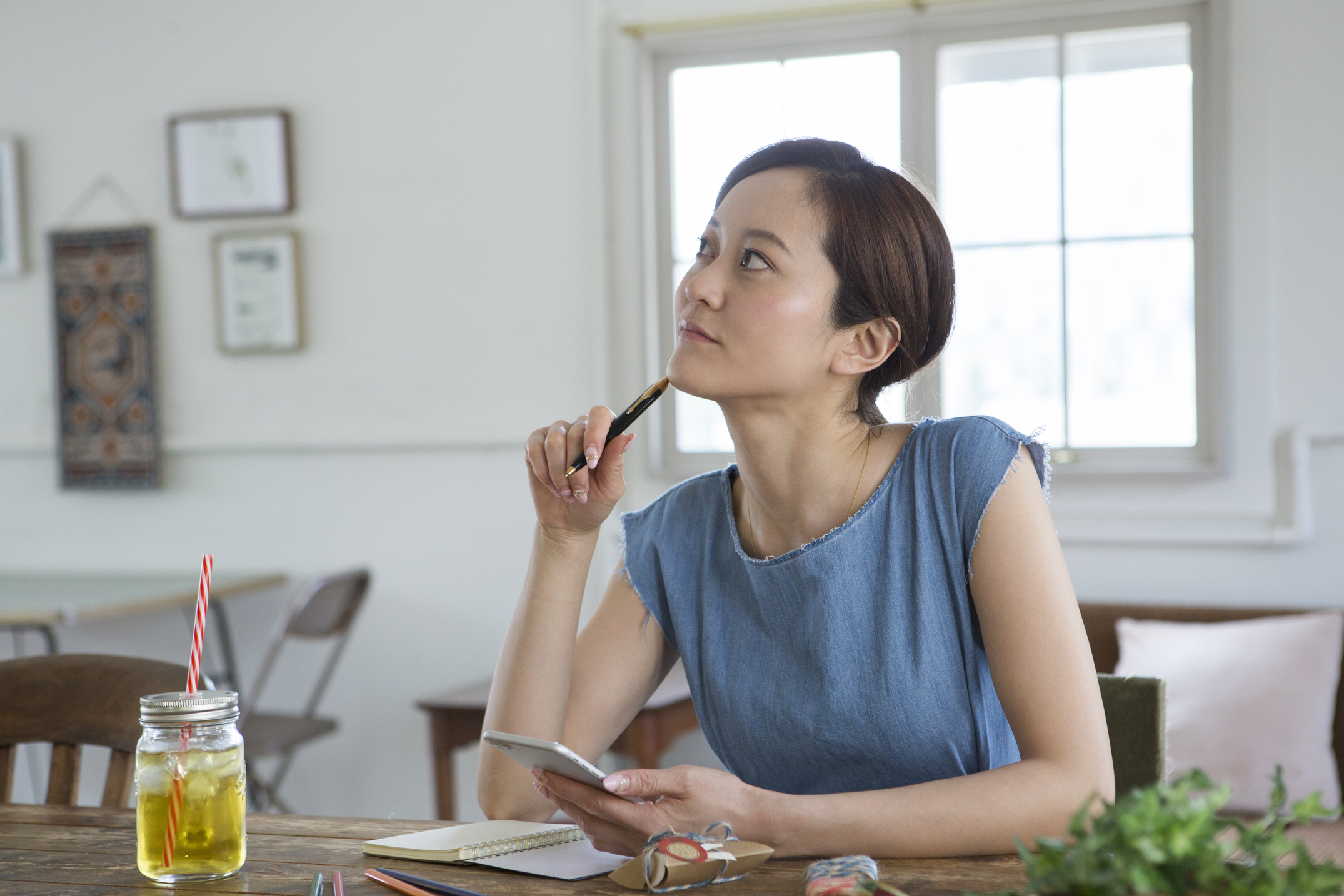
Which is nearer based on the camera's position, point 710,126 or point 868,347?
point 868,347

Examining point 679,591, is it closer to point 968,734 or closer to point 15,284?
point 968,734

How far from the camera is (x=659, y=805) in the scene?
103 cm

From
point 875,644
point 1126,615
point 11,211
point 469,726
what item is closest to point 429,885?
point 875,644

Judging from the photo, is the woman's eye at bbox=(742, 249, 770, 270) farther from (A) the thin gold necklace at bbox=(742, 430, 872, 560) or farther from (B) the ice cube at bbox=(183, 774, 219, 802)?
(B) the ice cube at bbox=(183, 774, 219, 802)

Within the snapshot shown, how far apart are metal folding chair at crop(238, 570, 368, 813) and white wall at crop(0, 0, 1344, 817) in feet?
0.97

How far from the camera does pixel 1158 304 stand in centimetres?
305

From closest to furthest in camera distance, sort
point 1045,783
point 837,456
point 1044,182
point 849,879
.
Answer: point 849,879 < point 1045,783 < point 837,456 < point 1044,182

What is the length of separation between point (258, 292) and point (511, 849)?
284cm

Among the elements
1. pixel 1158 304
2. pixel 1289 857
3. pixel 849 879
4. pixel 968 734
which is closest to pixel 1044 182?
pixel 1158 304

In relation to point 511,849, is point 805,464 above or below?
above

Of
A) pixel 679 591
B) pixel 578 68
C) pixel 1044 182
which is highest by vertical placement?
pixel 578 68

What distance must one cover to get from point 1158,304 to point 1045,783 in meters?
2.22

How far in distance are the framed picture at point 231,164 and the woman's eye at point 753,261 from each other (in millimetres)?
2503

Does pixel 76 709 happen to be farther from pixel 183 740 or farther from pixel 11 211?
pixel 11 211
